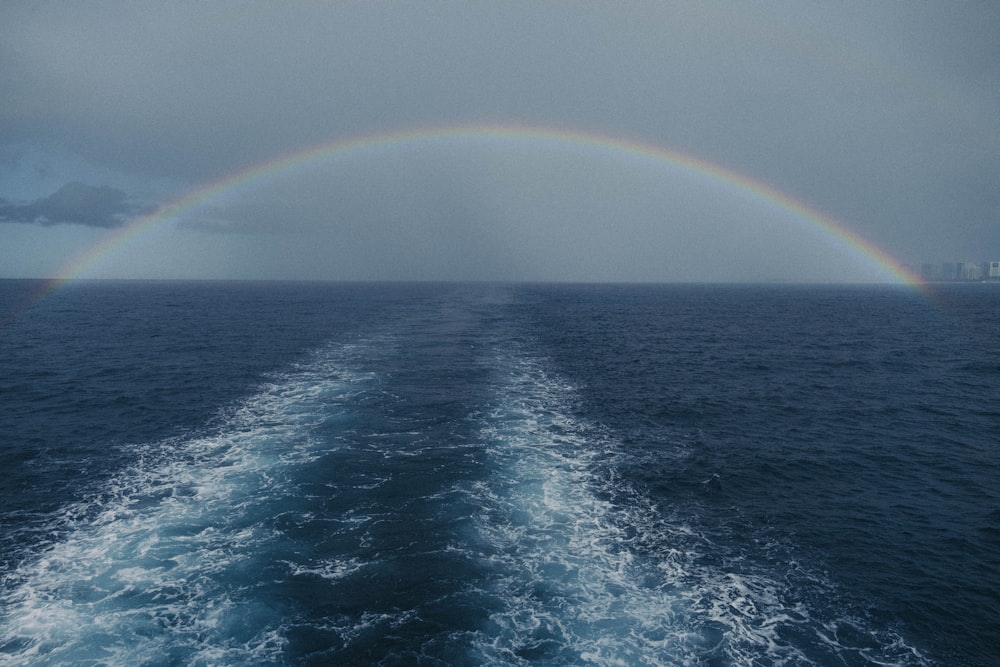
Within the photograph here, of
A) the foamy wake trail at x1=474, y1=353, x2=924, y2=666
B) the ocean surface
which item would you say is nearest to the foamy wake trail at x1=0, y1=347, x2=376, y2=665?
the ocean surface

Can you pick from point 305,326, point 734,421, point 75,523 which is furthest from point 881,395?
point 305,326

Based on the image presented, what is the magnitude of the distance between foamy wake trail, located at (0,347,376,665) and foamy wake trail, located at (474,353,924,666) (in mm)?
7709

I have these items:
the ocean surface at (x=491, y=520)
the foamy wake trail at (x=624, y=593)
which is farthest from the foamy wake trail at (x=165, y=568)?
the foamy wake trail at (x=624, y=593)

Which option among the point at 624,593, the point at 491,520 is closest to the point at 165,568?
the point at 491,520

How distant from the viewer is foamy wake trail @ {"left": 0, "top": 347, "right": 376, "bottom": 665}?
577 inches

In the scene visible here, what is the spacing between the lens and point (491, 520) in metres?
22.1

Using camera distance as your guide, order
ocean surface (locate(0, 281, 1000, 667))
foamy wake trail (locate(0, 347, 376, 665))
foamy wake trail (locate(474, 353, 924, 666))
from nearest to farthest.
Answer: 1. foamy wake trail (locate(0, 347, 376, 665))
2. foamy wake trail (locate(474, 353, 924, 666))
3. ocean surface (locate(0, 281, 1000, 667))

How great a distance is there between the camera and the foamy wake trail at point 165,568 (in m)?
14.6

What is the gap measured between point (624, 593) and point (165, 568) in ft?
53.0

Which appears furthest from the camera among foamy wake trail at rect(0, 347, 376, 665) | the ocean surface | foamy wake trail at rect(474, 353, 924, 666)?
the ocean surface

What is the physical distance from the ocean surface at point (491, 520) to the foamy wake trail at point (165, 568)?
0.33 ft

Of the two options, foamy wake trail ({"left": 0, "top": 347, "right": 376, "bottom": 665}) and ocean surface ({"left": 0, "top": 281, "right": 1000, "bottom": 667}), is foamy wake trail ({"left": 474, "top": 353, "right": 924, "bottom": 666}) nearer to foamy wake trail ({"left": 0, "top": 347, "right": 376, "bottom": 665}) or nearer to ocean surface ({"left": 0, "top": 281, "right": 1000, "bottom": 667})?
ocean surface ({"left": 0, "top": 281, "right": 1000, "bottom": 667})

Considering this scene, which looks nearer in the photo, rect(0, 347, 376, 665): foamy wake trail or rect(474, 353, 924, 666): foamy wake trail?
rect(0, 347, 376, 665): foamy wake trail

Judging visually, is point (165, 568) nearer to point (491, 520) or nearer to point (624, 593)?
point (491, 520)
